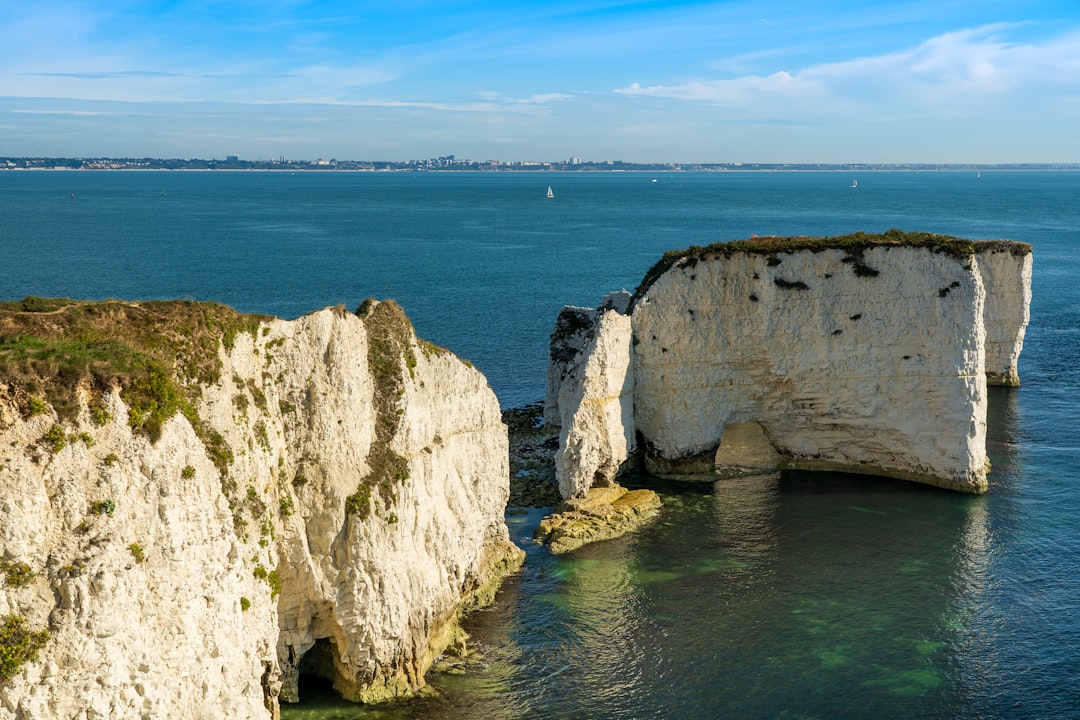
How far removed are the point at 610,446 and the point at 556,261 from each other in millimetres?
73749

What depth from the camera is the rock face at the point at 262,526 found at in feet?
53.7

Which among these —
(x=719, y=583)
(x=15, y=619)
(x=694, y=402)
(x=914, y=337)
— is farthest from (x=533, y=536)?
(x=15, y=619)

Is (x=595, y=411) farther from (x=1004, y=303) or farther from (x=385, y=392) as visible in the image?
(x=1004, y=303)

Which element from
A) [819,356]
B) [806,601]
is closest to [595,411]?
[819,356]

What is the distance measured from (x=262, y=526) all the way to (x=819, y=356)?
26916 mm

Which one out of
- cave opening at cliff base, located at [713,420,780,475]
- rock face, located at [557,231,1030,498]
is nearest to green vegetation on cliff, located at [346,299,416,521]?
rock face, located at [557,231,1030,498]

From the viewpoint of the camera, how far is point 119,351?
1856 centimetres

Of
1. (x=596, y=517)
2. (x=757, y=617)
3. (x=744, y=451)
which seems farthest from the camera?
(x=744, y=451)

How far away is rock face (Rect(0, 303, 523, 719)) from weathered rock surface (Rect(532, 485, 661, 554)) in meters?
3.52

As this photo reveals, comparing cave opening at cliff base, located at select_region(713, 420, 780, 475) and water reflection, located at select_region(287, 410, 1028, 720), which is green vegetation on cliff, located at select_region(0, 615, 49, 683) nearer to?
water reflection, located at select_region(287, 410, 1028, 720)

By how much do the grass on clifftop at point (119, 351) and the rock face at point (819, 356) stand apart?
20063 mm

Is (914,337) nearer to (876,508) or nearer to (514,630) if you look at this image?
(876,508)

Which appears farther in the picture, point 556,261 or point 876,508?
point 556,261

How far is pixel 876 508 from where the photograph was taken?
38.1m
